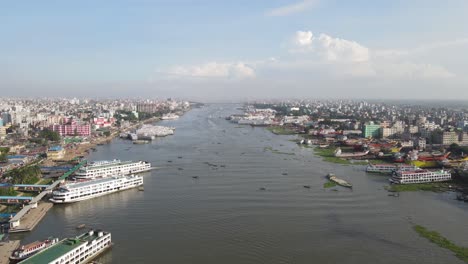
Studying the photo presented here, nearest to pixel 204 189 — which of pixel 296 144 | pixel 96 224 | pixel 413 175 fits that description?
pixel 96 224

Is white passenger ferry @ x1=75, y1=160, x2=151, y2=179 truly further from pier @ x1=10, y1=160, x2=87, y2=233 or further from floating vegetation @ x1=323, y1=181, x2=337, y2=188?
floating vegetation @ x1=323, y1=181, x2=337, y2=188

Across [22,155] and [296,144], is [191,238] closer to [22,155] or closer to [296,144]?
[22,155]

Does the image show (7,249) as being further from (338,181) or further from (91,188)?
(338,181)

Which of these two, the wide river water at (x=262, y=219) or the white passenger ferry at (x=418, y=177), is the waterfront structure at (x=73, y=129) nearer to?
the wide river water at (x=262, y=219)

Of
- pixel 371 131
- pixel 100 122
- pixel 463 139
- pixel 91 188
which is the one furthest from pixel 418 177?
pixel 100 122

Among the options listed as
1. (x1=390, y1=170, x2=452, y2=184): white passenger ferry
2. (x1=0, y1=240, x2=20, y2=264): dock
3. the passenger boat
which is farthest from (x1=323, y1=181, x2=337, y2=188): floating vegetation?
(x1=0, y1=240, x2=20, y2=264): dock
